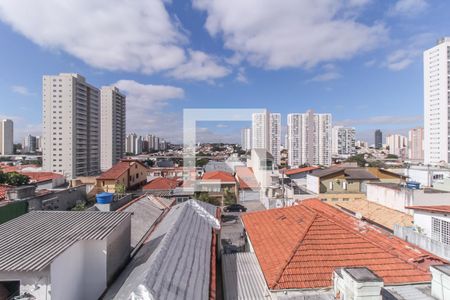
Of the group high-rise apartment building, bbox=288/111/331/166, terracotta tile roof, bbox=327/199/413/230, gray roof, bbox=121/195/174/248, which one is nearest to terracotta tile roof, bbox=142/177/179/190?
gray roof, bbox=121/195/174/248

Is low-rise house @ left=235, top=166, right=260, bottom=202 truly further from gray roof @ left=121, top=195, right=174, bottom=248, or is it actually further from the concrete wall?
the concrete wall

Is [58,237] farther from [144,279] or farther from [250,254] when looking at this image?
[250,254]

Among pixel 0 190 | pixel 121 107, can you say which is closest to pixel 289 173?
pixel 0 190

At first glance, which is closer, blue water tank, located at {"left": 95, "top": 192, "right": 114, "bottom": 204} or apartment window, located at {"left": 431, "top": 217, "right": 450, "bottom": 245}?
apartment window, located at {"left": 431, "top": 217, "right": 450, "bottom": 245}

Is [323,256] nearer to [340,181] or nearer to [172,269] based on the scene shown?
[172,269]

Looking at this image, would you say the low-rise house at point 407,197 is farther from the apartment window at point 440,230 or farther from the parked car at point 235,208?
the parked car at point 235,208
